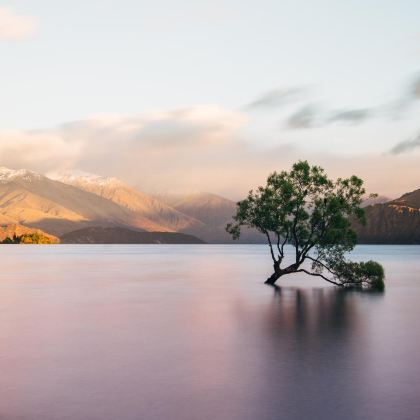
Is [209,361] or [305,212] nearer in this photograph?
[209,361]

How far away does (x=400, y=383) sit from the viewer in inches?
883

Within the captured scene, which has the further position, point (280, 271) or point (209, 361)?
point (280, 271)

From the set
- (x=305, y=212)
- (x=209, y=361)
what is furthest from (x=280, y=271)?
(x=209, y=361)

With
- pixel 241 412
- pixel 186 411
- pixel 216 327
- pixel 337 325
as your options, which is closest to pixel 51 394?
pixel 186 411

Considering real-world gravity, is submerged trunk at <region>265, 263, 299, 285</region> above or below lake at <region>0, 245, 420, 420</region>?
above

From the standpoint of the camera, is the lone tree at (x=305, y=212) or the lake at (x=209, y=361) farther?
the lone tree at (x=305, y=212)

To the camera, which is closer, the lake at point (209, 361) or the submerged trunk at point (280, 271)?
the lake at point (209, 361)

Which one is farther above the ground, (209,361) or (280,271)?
(280,271)

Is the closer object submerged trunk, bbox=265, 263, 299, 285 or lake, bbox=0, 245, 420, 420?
lake, bbox=0, 245, 420, 420

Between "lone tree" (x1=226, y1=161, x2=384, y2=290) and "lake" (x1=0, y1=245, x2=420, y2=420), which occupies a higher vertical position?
"lone tree" (x1=226, y1=161, x2=384, y2=290)

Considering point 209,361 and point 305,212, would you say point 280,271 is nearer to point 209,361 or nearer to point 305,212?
point 305,212

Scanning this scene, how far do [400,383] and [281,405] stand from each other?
5.72 m

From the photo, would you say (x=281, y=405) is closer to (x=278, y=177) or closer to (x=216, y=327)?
(x=216, y=327)

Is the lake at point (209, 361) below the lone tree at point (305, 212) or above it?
below
